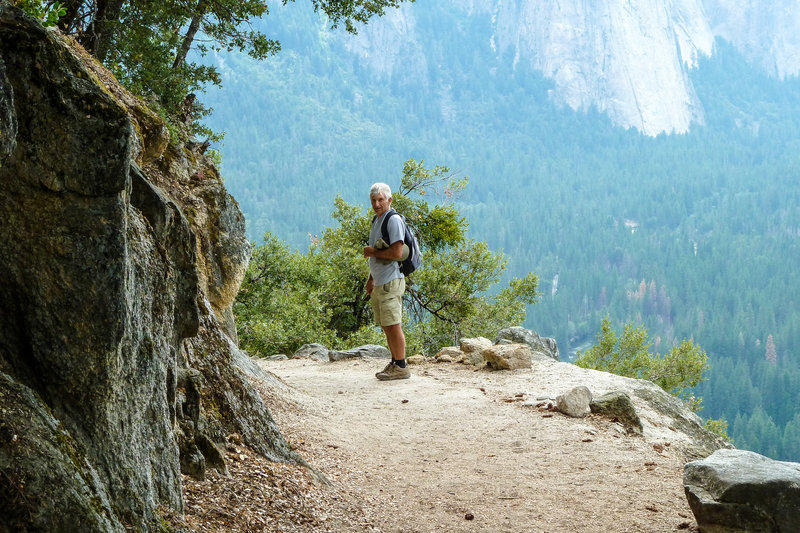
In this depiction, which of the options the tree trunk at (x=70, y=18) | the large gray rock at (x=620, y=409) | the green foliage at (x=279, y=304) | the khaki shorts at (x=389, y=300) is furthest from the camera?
the green foliage at (x=279, y=304)

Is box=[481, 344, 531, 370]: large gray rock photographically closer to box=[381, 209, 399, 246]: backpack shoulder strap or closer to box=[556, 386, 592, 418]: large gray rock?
box=[556, 386, 592, 418]: large gray rock

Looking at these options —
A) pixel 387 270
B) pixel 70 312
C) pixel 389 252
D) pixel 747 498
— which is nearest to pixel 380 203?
pixel 389 252

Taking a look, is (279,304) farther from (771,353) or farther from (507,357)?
(771,353)

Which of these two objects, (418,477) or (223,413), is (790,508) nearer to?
(418,477)

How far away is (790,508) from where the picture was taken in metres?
4.85

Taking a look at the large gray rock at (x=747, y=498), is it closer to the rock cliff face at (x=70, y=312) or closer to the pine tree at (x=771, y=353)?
the rock cliff face at (x=70, y=312)

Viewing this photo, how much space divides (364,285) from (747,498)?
19656mm

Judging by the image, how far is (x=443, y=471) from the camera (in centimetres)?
673

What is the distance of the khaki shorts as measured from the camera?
403 inches

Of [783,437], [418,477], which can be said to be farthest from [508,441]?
[783,437]

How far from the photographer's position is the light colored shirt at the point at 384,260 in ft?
32.2

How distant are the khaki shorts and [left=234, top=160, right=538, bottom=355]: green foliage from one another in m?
10.1

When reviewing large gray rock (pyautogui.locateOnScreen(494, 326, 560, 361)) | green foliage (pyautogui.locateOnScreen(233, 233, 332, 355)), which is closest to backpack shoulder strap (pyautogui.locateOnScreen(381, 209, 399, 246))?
large gray rock (pyautogui.locateOnScreen(494, 326, 560, 361))

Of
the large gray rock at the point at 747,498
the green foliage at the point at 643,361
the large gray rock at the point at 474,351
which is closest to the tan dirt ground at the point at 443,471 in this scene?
the large gray rock at the point at 747,498
